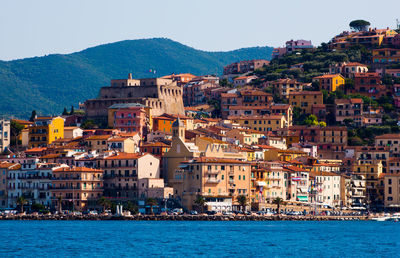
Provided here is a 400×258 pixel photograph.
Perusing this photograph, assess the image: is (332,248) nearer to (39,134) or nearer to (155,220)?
(155,220)

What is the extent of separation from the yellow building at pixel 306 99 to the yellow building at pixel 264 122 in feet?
24.2

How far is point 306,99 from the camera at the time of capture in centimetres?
15075

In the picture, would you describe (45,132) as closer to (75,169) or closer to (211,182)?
(75,169)

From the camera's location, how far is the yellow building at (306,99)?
489ft

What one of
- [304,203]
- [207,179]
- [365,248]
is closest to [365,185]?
[304,203]

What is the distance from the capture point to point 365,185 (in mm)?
127688

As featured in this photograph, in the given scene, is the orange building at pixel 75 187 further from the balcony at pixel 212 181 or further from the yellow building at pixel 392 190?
the yellow building at pixel 392 190

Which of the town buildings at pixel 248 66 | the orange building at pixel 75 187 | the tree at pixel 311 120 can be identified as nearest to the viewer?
the orange building at pixel 75 187

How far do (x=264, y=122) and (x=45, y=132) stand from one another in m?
32.5

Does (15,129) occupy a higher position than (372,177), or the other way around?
(15,129)

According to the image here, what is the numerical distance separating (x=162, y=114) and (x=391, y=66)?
4444cm

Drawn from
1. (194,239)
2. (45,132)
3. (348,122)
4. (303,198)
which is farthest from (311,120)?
(194,239)

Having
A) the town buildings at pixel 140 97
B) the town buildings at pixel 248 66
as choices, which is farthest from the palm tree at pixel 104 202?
the town buildings at pixel 248 66

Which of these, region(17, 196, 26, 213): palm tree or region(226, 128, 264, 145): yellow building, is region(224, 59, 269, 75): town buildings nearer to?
region(226, 128, 264, 145): yellow building
